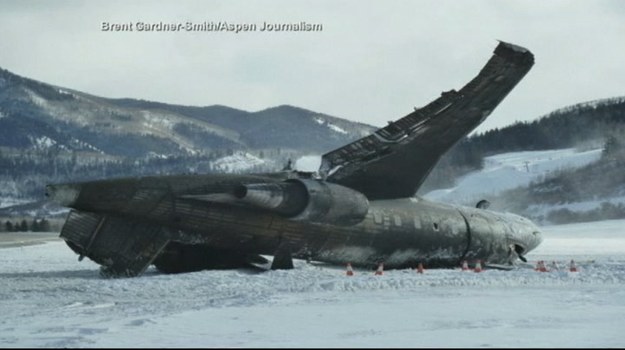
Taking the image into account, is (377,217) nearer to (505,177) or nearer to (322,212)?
(322,212)

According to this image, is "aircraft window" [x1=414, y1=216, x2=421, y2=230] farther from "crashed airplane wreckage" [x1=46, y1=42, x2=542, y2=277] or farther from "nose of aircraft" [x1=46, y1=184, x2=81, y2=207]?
"nose of aircraft" [x1=46, y1=184, x2=81, y2=207]

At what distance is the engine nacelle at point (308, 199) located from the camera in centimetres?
2311

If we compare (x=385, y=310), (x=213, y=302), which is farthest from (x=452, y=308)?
(x=213, y=302)

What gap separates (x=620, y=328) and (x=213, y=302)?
26.0 ft

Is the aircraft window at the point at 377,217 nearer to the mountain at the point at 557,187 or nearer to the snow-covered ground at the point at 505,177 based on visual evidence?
the mountain at the point at 557,187

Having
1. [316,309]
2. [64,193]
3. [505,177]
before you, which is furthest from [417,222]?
[505,177]

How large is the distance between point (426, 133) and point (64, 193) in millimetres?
11505

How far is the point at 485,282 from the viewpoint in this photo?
858 inches

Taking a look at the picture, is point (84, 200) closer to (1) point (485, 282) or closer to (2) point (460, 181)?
(1) point (485, 282)

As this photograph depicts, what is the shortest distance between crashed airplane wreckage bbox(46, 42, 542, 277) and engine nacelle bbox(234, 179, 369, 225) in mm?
31

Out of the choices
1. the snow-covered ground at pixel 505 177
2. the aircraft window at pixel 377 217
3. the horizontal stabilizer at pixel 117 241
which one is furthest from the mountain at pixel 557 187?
the horizontal stabilizer at pixel 117 241

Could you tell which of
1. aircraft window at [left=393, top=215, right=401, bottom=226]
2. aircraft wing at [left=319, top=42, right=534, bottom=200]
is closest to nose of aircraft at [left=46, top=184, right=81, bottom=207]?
aircraft wing at [left=319, top=42, right=534, bottom=200]

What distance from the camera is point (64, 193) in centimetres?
2266

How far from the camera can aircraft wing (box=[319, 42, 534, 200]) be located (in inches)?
1085
